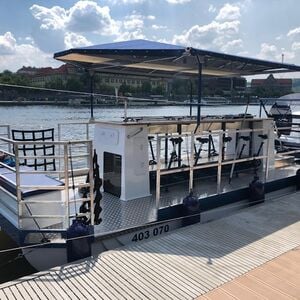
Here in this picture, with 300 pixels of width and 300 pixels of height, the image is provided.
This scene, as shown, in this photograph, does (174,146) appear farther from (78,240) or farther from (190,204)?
(78,240)

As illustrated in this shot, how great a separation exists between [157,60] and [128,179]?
81.7 inches

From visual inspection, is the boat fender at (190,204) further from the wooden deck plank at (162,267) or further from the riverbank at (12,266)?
the riverbank at (12,266)

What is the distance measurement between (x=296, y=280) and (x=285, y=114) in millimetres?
10804

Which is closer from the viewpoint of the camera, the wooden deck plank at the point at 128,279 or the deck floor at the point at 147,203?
the wooden deck plank at the point at 128,279

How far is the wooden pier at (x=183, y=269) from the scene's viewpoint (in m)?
3.30

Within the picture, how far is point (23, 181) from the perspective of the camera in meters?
4.14

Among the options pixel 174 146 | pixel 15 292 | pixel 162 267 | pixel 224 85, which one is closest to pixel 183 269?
pixel 162 267

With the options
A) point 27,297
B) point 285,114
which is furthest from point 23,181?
point 285,114

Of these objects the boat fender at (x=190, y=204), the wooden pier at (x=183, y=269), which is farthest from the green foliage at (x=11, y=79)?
the wooden pier at (x=183, y=269)

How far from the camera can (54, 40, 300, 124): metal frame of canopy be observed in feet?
16.1

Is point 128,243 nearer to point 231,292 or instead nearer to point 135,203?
point 135,203

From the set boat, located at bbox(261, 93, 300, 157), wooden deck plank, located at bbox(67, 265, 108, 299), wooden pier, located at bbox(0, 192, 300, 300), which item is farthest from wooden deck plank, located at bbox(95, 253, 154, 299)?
boat, located at bbox(261, 93, 300, 157)

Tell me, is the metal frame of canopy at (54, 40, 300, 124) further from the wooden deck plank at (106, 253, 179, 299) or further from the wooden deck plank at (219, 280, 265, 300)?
the wooden deck plank at (219, 280, 265, 300)

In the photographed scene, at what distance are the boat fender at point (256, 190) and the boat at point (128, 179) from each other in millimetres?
19
